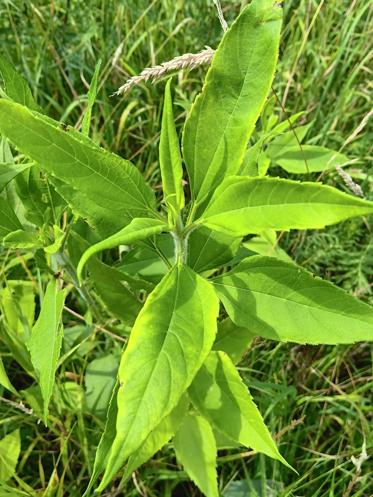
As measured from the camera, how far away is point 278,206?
0.89 m

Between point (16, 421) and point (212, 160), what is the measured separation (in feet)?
4.07

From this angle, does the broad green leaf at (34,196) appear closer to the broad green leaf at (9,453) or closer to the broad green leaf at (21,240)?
the broad green leaf at (21,240)

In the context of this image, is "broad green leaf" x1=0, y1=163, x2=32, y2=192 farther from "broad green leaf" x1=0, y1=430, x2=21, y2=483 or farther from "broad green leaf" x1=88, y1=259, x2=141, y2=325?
"broad green leaf" x1=0, y1=430, x2=21, y2=483

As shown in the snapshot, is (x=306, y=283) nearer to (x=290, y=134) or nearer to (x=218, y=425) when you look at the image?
(x=218, y=425)

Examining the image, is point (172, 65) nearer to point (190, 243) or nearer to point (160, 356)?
point (190, 243)

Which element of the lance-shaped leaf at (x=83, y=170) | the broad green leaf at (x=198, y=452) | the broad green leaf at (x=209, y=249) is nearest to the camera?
the lance-shaped leaf at (x=83, y=170)

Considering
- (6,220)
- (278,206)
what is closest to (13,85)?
(6,220)

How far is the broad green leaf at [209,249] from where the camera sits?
1294mm

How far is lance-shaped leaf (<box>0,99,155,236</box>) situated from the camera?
0.95 meters

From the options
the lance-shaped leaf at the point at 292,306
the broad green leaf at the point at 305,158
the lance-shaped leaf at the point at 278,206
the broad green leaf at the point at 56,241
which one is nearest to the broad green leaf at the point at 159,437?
the lance-shaped leaf at the point at 292,306

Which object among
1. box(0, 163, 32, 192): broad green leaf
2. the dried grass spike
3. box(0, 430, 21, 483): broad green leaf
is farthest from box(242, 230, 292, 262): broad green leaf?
box(0, 430, 21, 483): broad green leaf

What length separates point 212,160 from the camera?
3.73ft

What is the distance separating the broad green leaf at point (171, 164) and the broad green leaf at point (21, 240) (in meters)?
0.35

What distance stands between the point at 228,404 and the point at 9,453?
903mm
